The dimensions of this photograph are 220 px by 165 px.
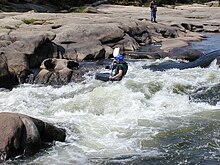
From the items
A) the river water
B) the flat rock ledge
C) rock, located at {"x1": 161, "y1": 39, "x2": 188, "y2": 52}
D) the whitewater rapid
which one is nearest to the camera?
the flat rock ledge

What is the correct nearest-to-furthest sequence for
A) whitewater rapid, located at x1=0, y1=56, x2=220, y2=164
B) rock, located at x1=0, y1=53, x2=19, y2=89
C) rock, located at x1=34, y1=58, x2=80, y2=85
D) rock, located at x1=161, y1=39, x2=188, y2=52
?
whitewater rapid, located at x1=0, y1=56, x2=220, y2=164 < rock, located at x1=0, y1=53, x2=19, y2=89 < rock, located at x1=34, y1=58, x2=80, y2=85 < rock, located at x1=161, y1=39, x2=188, y2=52

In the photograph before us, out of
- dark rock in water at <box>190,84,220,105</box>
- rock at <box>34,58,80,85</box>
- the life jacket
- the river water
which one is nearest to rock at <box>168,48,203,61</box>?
the river water

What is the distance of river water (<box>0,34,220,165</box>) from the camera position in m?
8.85

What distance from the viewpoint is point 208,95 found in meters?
13.7

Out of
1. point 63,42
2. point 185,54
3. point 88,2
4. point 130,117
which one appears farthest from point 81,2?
point 130,117

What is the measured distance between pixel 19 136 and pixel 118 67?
613 cm

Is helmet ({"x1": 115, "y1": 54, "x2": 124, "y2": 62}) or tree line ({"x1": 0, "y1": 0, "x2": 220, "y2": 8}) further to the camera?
tree line ({"x1": 0, "y1": 0, "x2": 220, "y2": 8})

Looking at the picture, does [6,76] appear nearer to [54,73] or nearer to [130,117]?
[54,73]

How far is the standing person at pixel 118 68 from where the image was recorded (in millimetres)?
13780

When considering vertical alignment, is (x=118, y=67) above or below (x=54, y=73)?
above

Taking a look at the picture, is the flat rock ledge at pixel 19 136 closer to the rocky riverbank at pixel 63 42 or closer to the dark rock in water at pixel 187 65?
the rocky riverbank at pixel 63 42

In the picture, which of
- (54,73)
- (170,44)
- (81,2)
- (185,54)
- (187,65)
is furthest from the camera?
(81,2)

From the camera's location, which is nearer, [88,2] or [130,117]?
[130,117]

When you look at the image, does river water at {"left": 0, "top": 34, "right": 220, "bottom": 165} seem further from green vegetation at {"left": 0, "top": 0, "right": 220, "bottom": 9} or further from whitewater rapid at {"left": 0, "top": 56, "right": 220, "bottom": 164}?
green vegetation at {"left": 0, "top": 0, "right": 220, "bottom": 9}
